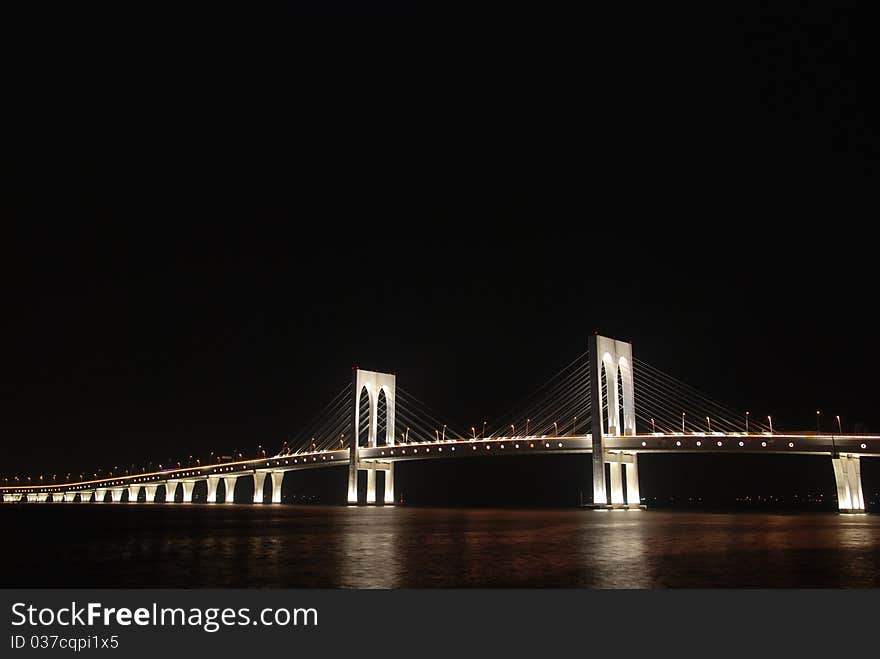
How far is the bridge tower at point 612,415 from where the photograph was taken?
56219 mm

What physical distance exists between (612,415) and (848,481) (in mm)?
15320

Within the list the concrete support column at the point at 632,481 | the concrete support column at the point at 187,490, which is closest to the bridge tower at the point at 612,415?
the concrete support column at the point at 632,481

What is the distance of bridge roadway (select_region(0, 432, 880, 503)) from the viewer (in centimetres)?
5184

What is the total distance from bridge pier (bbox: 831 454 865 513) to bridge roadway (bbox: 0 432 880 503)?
65cm

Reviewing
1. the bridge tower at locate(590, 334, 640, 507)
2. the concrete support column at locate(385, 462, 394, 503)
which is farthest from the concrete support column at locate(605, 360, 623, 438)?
the concrete support column at locate(385, 462, 394, 503)

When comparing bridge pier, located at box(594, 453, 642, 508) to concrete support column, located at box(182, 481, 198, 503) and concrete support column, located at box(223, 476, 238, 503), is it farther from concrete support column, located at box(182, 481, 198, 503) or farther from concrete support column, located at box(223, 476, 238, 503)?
concrete support column, located at box(182, 481, 198, 503)

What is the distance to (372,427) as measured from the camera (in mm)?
77125

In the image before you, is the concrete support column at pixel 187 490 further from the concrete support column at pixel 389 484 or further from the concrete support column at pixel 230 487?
the concrete support column at pixel 389 484

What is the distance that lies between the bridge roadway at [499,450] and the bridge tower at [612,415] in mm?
865

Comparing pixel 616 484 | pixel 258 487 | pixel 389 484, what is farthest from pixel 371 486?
pixel 616 484

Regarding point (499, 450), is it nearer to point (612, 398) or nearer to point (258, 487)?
point (612, 398)

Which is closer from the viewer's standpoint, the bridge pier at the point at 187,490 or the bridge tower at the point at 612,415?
the bridge tower at the point at 612,415
